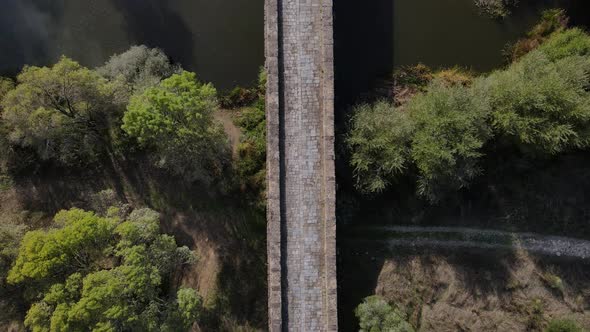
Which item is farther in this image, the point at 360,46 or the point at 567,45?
the point at 360,46

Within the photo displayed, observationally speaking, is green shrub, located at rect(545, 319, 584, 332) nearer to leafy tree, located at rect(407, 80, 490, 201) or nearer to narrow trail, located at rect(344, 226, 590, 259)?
narrow trail, located at rect(344, 226, 590, 259)

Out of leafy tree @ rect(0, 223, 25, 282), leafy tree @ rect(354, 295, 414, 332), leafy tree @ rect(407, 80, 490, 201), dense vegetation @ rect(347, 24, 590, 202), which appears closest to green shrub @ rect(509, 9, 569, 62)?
dense vegetation @ rect(347, 24, 590, 202)

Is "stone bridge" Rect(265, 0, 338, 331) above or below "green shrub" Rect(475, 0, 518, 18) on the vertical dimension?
below

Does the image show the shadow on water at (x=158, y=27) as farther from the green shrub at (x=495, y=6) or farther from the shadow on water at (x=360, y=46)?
the green shrub at (x=495, y=6)

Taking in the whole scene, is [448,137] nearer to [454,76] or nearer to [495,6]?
[454,76]

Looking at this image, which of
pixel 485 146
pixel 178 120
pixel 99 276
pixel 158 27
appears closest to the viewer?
pixel 99 276

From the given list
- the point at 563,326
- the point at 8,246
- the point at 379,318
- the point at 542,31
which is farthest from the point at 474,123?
the point at 8,246

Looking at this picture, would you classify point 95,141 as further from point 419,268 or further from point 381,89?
point 419,268
